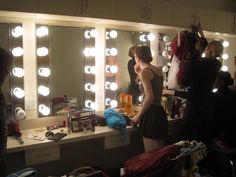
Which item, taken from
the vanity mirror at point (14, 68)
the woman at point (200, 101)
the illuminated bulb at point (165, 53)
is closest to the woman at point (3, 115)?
the vanity mirror at point (14, 68)

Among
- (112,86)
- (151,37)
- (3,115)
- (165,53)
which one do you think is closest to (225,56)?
(165,53)

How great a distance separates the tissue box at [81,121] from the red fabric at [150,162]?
1.98 feet

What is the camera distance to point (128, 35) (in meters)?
2.93

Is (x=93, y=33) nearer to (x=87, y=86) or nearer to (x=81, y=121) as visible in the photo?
(x=87, y=86)

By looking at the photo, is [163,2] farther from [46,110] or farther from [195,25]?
[46,110]

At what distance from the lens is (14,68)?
2.27 metres

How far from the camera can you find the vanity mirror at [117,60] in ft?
9.32

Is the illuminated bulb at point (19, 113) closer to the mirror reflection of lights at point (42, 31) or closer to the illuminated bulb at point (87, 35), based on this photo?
the mirror reflection of lights at point (42, 31)

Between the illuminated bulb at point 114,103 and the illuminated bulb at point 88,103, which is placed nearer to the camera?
the illuminated bulb at point 88,103

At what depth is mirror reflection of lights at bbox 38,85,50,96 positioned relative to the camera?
2410 millimetres

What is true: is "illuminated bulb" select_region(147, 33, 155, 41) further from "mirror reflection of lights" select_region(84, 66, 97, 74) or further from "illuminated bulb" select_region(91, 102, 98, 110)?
"illuminated bulb" select_region(91, 102, 98, 110)

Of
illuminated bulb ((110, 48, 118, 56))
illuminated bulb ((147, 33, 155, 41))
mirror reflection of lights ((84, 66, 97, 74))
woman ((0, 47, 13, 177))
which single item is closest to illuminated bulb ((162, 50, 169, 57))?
illuminated bulb ((147, 33, 155, 41))

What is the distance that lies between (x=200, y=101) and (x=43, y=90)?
1.46m

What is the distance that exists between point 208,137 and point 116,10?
4.91ft
